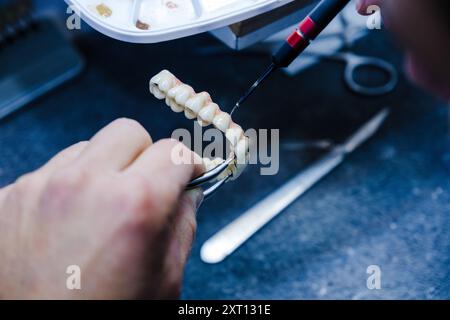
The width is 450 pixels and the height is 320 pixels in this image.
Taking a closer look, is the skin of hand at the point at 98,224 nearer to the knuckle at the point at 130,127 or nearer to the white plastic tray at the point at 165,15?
the knuckle at the point at 130,127

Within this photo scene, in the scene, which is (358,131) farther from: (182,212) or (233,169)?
(182,212)

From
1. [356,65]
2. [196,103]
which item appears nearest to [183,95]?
[196,103]

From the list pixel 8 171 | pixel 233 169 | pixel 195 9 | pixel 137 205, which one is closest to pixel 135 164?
pixel 137 205

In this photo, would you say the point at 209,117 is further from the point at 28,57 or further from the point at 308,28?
the point at 28,57

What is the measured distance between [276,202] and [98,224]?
0.63 meters

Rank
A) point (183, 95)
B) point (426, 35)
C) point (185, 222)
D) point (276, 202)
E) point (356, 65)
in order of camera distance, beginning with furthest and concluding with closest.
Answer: point (356, 65)
point (276, 202)
point (183, 95)
point (185, 222)
point (426, 35)

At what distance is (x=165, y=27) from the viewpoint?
61cm

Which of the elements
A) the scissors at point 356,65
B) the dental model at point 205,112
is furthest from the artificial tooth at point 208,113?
the scissors at point 356,65

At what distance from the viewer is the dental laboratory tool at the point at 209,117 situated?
0.55 m

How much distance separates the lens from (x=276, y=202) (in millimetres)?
987

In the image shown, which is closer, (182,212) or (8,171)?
(182,212)

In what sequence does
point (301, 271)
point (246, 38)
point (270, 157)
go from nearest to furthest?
point (246, 38), point (301, 271), point (270, 157)

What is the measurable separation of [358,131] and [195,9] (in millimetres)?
596

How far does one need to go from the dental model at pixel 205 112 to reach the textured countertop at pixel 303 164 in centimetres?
41
